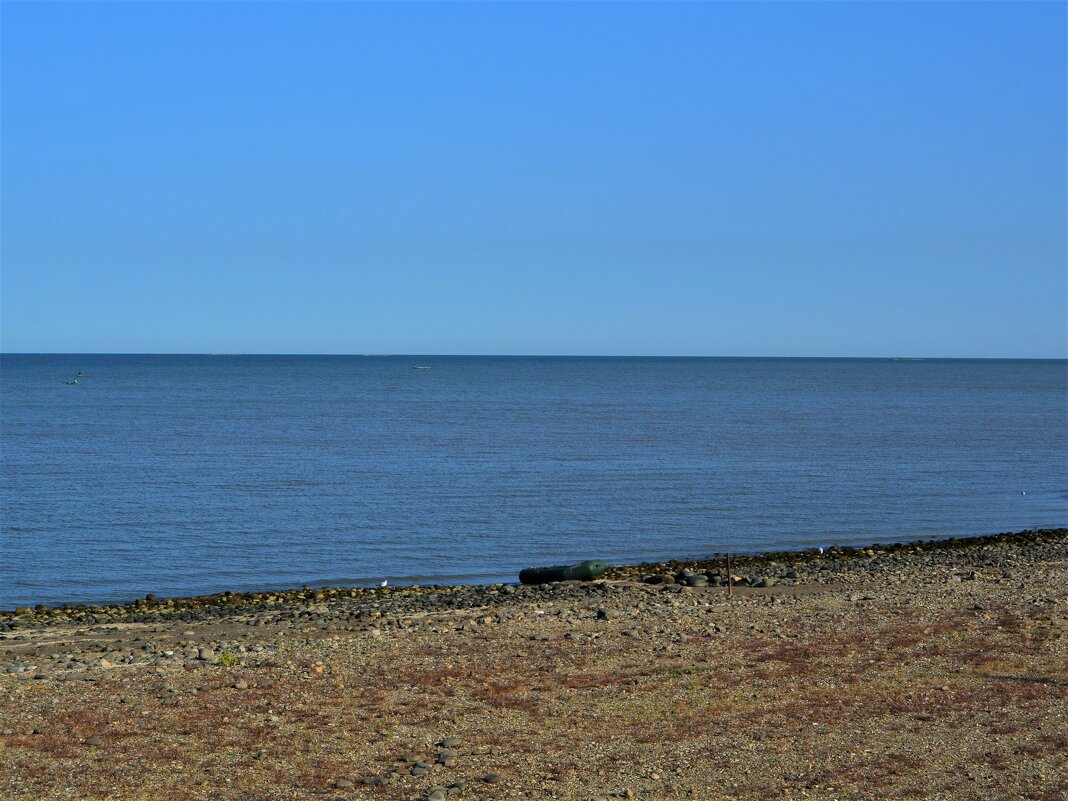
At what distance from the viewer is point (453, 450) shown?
59.3 m

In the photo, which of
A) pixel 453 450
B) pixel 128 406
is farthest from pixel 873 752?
pixel 128 406

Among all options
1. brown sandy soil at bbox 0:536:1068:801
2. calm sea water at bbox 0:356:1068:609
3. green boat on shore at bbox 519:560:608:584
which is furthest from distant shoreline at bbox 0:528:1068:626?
brown sandy soil at bbox 0:536:1068:801

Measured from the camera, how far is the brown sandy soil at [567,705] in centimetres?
1075

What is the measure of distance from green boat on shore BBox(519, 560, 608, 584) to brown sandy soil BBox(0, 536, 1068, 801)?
543cm

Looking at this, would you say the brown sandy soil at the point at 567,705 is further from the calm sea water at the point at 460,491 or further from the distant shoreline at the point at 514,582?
the calm sea water at the point at 460,491

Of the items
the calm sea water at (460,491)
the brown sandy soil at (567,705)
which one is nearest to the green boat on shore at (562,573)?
the calm sea water at (460,491)

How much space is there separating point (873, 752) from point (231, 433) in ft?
206

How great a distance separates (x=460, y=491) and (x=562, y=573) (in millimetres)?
16788

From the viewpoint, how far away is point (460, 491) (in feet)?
139

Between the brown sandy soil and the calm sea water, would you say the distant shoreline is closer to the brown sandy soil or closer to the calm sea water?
the calm sea water

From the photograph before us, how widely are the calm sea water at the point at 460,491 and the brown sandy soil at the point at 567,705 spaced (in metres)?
9.86

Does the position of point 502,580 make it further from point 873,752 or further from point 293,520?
point 873,752

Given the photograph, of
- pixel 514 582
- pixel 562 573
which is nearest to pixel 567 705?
pixel 562 573

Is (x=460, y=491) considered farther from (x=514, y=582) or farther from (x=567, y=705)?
(x=567, y=705)
